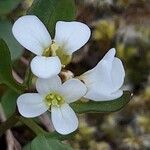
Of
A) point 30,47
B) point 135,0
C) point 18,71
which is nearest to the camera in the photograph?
point 30,47

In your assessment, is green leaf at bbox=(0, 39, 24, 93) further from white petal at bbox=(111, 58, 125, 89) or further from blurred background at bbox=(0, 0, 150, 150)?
blurred background at bbox=(0, 0, 150, 150)

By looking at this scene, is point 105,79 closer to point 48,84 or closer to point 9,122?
point 48,84

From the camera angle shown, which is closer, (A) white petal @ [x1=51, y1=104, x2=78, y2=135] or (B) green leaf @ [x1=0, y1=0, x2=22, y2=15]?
(A) white petal @ [x1=51, y1=104, x2=78, y2=135]

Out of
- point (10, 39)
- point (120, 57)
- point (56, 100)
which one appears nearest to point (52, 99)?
point (56, 100)

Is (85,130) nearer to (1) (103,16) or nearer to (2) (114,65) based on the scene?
(1) (103,16)

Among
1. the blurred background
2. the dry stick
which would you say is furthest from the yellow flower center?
the blurred background

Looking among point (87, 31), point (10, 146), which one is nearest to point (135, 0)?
point (10, 146)

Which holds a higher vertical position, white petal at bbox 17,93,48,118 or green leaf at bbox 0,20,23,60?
white petal at bbox 17,93,48,118
